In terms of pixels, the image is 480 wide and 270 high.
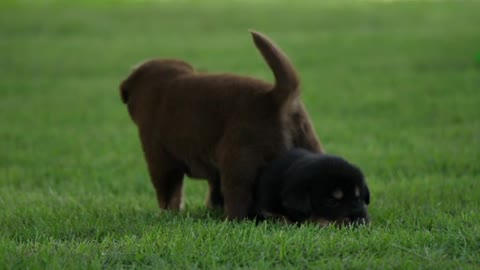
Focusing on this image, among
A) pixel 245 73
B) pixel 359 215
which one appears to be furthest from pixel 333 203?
pixel 245 73

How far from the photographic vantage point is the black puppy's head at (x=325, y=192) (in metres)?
5.70

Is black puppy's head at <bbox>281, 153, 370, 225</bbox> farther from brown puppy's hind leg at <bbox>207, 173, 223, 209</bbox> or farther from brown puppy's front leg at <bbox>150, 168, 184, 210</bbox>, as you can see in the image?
brown puppy's front leg at <bbox>150, 168, 184, 210</bbox>

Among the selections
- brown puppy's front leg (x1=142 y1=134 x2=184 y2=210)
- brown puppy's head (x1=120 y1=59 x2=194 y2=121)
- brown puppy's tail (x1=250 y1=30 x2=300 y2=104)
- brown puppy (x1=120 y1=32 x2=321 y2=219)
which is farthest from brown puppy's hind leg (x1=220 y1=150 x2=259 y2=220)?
brown puppy's head (x1=120 y1=59 x2=194 y2=121)

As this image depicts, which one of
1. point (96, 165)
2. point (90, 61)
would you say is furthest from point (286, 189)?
point (90, 61)

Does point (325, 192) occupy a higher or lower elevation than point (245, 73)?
higher

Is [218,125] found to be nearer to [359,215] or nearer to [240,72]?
[359,215]

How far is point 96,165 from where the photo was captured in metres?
9.84

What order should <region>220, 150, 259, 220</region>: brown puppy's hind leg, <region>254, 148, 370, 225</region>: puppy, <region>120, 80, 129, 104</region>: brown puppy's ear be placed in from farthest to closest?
<region>120, 80, 129, 104</region>: brown puppy's ear → <region>220, 150, 259, 220</region>: brown puppy's hind leg → <region>254, 148, 370, 225</region>: puppy

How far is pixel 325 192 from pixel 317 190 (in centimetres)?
5

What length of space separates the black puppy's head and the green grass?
217 mm

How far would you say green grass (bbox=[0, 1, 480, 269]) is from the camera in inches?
186

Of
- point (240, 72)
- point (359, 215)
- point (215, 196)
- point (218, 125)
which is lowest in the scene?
point (240, 72)

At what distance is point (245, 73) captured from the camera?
16.0 metres

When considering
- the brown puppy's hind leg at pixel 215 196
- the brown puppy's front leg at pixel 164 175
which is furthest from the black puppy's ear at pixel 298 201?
the brown puppy's front leg at pixel 164 175
